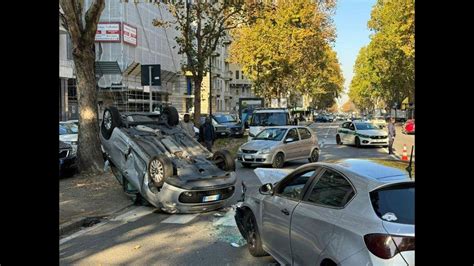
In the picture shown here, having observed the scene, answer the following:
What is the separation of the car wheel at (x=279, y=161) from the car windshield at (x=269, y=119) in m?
7.31

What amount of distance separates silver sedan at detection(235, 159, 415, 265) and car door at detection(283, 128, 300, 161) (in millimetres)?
11108

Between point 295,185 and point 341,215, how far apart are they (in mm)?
1279

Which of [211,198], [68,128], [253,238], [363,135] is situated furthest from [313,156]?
[253,238]

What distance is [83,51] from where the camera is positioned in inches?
527

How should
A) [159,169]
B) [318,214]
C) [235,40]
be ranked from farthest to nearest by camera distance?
[235,40] → [159,169] → [318,214]

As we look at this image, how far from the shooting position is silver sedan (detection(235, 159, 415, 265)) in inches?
143

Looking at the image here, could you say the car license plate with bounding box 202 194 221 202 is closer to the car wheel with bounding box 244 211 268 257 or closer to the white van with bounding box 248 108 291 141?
the car wheel with bounding box 244 211 268 257

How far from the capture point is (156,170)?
29.0ft

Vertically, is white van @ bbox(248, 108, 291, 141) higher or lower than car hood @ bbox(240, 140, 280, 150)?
higher

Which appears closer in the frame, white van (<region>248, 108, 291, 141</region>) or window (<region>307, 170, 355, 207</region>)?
window (<region>307, 170, 355, 207</region>)

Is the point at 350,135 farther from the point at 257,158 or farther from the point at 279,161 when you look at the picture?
the point at 257,158

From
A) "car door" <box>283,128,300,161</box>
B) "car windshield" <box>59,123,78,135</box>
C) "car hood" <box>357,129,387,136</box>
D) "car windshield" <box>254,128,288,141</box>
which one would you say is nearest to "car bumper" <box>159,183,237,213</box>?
"car door" <box>283,128,300,161</box>
